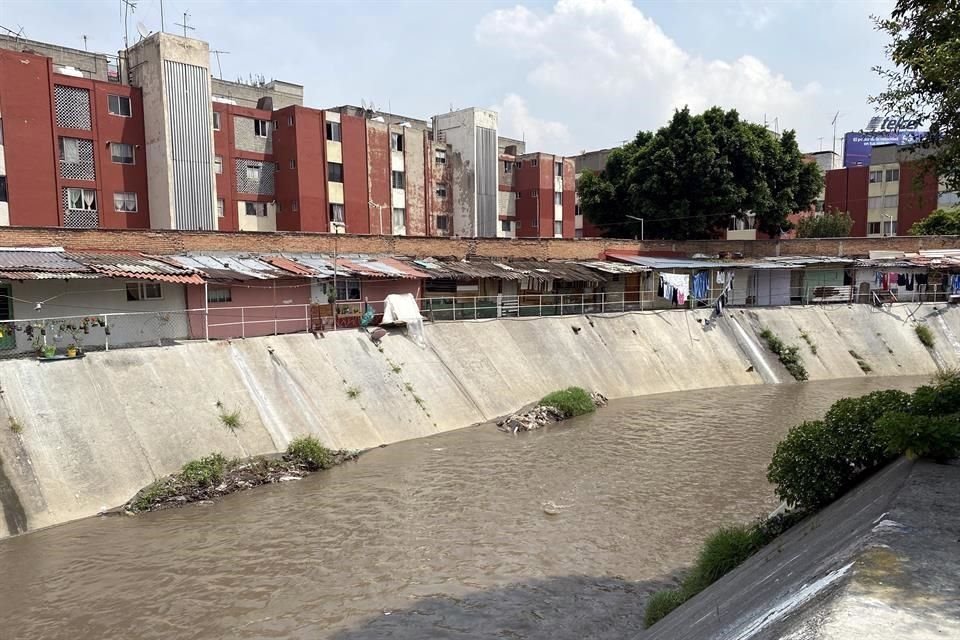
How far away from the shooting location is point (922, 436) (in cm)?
766

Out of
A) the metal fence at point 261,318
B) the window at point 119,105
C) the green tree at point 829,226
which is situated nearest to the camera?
the metal fence at point 261,318

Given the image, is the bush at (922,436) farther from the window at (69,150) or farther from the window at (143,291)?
the window at (69,150)

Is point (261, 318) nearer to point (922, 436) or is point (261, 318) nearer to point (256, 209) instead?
point (256, 209)

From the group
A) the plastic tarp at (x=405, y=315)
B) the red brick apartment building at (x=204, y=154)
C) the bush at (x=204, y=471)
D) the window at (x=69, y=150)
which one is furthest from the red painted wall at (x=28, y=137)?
the bush at (x=204, y=471)

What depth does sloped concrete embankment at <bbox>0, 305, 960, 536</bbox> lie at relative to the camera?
13.9 metres

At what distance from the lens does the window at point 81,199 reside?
99.8 ft

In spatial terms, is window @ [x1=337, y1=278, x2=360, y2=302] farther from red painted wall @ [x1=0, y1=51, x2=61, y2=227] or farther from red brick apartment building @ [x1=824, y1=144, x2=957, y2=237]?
red brick apartment building @ [x1=824, y1=144, x2=957, y2=237]

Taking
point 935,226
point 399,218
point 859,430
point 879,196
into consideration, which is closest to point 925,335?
point 935,226

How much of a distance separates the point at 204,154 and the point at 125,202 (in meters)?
4.47

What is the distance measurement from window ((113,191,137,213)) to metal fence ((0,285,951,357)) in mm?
14759

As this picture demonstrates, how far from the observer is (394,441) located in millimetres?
18922

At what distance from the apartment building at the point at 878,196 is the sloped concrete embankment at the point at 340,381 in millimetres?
17648

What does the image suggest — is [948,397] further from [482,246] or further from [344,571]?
[482,246]

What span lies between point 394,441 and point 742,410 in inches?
502
